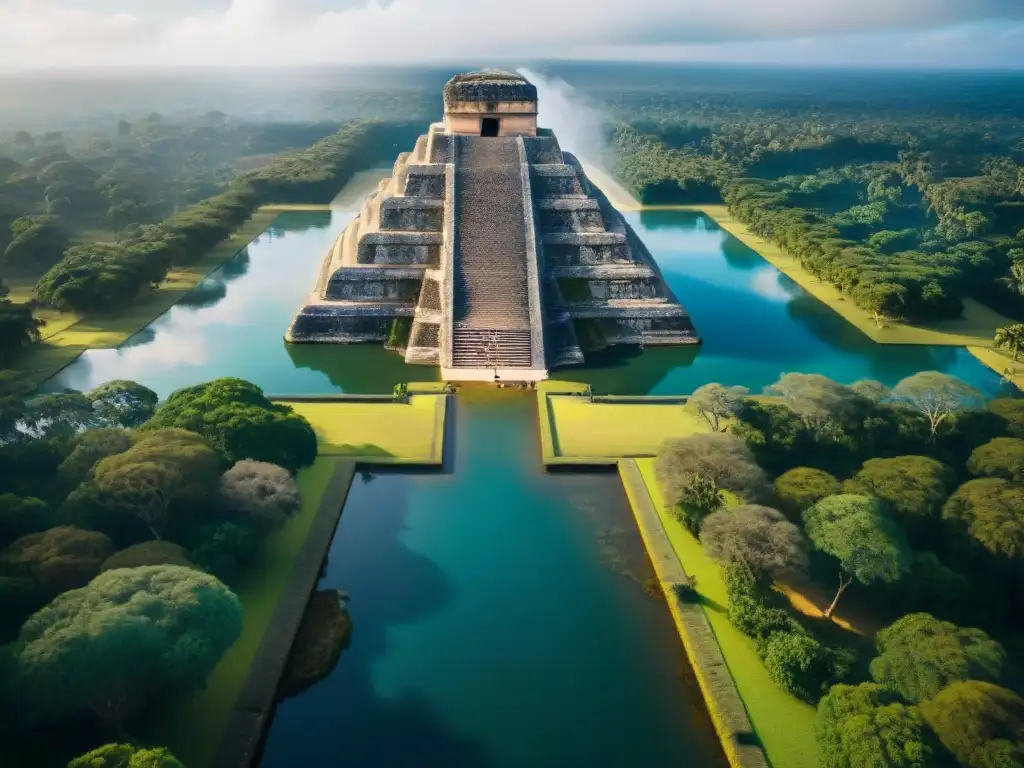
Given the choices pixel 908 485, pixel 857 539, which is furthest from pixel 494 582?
pixel 908 485

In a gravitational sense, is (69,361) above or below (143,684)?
below

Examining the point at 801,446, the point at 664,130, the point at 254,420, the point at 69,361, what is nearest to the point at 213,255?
the point at 69,361

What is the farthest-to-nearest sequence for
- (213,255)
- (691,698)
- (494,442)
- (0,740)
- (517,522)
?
(213,255) → (494,442) → (517,522) → (691,698) → (0,740)

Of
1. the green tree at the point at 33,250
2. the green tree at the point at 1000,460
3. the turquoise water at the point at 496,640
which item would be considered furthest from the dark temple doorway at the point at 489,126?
the green tree at the point at 1000,460

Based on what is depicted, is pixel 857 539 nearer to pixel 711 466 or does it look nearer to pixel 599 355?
pixel 711 466

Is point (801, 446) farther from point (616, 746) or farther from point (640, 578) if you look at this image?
point (616, 746)

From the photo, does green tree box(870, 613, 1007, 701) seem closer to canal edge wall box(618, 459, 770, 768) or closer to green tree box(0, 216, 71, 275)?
canal edge wall box(618, 459, 770, 768)
